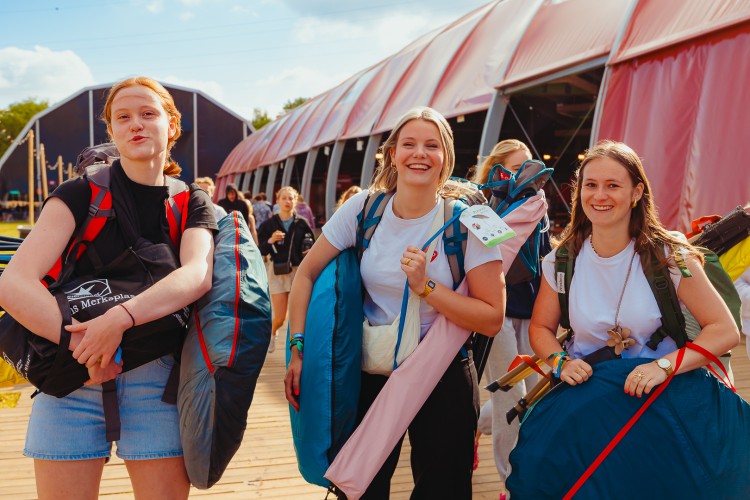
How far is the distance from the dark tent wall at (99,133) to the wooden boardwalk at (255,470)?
34432 millimetres

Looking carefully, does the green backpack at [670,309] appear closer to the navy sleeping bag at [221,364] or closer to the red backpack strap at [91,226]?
the navy sleeping bag at [221,364]

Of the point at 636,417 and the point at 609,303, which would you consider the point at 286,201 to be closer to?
the point at 609,303

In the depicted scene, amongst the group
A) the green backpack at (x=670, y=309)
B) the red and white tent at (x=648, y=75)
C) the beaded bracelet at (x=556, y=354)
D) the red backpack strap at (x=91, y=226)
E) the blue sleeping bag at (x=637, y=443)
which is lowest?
the blue sleeping bag at (x=637, y=443)

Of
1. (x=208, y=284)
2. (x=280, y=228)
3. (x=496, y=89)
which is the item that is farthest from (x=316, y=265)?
(x=496, y=89)

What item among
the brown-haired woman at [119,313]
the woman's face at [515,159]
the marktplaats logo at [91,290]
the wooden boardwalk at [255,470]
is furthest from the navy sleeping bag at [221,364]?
the woman's face at [515,159]

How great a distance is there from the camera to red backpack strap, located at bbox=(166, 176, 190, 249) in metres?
2.06

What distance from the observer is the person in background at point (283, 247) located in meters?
7.08

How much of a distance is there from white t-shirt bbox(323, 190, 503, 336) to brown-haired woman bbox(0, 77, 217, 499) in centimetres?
61

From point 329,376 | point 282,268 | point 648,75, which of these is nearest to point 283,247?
point 282,268

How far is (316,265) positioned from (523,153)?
1.66 m

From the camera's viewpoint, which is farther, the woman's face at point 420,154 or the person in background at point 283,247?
the person in background at point 283,247

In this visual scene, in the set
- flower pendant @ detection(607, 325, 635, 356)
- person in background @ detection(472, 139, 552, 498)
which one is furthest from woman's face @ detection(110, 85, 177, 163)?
person in background @ detection(472, 139, 552, 498)

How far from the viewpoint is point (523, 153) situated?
3596 millimetres

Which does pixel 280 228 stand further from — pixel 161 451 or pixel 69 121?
pixel 69 121
